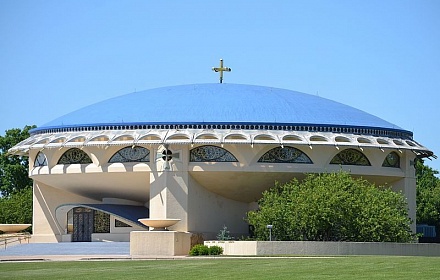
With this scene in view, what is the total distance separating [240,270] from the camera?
33.1 meters

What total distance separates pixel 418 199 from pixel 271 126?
28.8 m

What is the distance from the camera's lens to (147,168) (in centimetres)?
5678

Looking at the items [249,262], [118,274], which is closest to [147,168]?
[249,262]

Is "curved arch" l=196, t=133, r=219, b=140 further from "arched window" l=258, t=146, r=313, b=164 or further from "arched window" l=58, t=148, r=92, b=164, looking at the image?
"arched window" l=58, t=148, r=92, b=164

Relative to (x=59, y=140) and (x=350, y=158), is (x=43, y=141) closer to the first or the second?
(x=59, y=140)

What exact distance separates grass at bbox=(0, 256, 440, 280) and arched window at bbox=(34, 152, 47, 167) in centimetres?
2210

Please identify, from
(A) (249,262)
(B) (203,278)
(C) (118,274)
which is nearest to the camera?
(B) (203,278)

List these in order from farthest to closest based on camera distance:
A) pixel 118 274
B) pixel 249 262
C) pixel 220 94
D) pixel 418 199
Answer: pixel 418 199 < pixel 220 94 < pixel 249 262 < pixel 118 274

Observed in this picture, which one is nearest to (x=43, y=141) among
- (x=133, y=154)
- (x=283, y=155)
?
(x=133, y=154)

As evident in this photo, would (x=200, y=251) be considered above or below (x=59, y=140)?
below

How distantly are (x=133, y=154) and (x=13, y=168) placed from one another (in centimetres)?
2831

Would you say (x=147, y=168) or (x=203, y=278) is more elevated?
(x=147, y=168)

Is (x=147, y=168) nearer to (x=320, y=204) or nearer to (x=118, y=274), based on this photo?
(x=320, y=204)

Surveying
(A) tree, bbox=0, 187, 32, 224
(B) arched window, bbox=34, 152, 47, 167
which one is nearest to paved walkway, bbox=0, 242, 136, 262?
(B) arched window, bbox=34, 152, 47, 167
